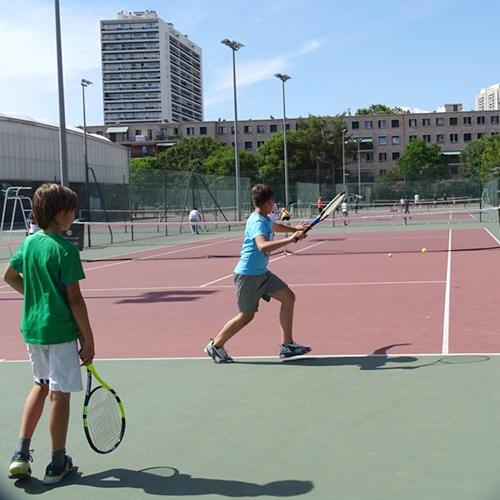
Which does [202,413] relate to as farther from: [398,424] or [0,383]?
[0,383]

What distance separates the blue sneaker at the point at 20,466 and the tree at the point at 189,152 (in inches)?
3423

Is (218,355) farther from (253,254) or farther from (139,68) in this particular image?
(139,68)

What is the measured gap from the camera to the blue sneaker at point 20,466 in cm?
315

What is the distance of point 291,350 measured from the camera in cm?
543

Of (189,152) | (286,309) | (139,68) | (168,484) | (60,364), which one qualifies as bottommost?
(168,484)

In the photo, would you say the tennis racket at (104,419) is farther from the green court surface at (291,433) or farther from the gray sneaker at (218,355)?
the gray sneaker at (218,355)

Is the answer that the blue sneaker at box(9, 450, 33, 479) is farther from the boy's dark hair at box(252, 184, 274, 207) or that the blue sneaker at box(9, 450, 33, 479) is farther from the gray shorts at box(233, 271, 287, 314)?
the boy's dark hair at box(252, 184, 274, 207)

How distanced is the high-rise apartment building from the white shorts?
5756 inches

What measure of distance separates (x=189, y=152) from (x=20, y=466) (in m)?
89.2

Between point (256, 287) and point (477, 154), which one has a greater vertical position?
point (477, 154)

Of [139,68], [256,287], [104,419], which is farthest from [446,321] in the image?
[139,68]

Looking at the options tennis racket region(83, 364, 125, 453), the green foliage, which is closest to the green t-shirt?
tennis racket region(83, 364, 125, 453)

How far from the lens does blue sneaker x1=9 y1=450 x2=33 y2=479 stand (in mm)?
3154

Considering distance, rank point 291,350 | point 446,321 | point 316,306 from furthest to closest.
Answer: point 316,306 < point 446,321 < point 291,350
